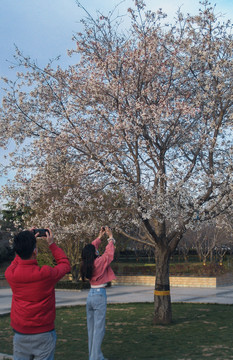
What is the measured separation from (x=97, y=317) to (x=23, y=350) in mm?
2539

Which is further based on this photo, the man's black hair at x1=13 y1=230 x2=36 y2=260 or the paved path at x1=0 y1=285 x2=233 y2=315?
the paved path at x1=0 y1=285 x2=233 y2=315

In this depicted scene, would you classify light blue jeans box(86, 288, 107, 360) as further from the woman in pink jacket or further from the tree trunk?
the tree trunk

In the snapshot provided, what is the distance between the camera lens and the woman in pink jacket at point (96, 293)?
21.4 feet

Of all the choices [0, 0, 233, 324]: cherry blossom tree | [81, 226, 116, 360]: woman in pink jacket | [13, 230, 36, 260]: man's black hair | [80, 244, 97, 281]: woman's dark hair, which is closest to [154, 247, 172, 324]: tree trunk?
[0, 0, 233, 324]: cherry blossom tree

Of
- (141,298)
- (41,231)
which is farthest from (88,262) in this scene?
(141,298)

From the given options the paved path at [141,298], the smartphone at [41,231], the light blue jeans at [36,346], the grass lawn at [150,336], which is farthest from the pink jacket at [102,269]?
the paved path at [141,298]

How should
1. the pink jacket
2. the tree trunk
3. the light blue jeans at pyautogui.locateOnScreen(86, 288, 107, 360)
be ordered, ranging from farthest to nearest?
the tree trunk < the pink jacket < the light blue jeans at pyautogui.locateOnScreen(86, 288, 107, 360)

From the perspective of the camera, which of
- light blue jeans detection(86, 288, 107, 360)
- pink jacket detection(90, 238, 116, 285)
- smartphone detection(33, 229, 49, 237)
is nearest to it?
smartphone detection(33, 229, 49, 237)

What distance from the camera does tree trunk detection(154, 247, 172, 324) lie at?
1086cm

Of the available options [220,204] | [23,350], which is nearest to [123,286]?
[220,204]

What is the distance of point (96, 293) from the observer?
6.56 m

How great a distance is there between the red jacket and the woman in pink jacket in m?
2.44

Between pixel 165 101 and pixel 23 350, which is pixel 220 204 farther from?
pixel 23 350

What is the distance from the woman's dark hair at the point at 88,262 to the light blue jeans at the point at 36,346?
2.56m
